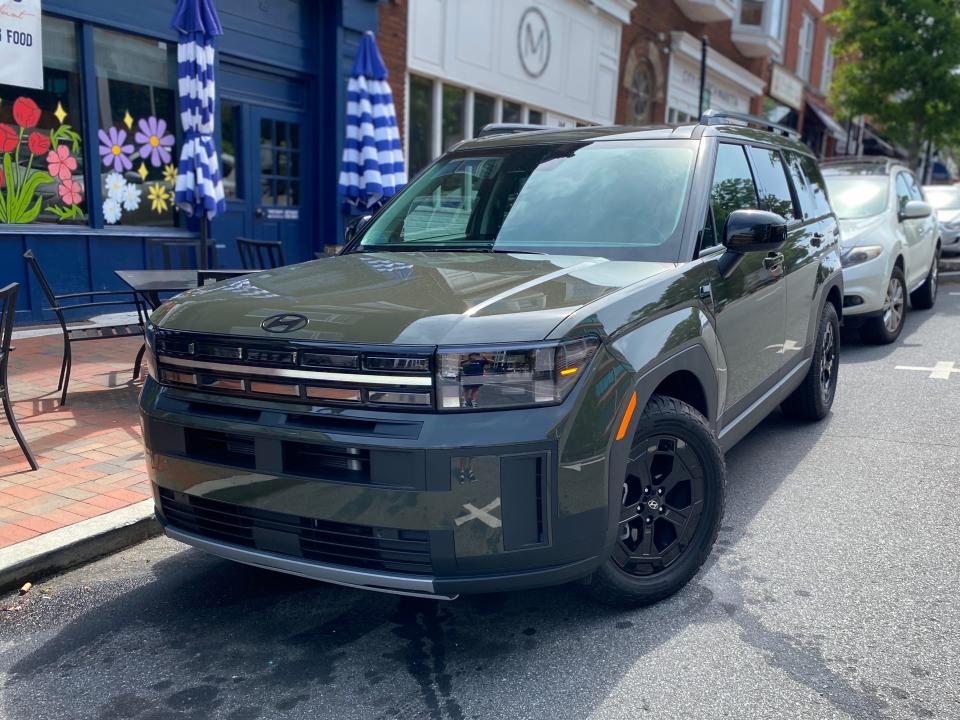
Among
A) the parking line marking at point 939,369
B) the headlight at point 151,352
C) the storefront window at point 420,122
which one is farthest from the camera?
the storefront window at point 420,122

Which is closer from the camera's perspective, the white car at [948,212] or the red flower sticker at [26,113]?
the red flower sticker at [26,113]

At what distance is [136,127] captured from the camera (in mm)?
9047

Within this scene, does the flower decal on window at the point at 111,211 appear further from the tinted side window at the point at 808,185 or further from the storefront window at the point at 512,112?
the storefront window at the point at 512,112

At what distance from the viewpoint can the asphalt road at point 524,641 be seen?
106 inches

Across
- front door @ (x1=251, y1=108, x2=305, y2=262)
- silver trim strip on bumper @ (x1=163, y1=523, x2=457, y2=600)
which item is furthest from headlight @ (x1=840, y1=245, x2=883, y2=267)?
silver trim strip on bumper @ (x1=163, y1=523, x2=457, y2=600)

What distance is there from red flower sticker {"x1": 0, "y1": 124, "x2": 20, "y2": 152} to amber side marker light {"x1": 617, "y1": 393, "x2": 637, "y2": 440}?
7239mm

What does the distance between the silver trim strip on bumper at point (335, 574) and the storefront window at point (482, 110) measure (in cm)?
1192

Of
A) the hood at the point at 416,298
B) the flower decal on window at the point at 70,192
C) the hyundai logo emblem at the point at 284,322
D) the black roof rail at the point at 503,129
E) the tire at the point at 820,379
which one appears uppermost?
the black roof rail at the point at 503,129

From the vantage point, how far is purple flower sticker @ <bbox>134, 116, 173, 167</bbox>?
9.11m

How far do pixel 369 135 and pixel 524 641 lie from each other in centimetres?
800

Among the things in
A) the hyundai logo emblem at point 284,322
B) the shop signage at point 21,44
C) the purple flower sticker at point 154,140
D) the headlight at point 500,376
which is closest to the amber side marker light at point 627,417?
the headlight at point 500,376

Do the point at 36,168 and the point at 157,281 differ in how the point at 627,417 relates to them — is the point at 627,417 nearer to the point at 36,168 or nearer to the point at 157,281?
the point at 157,281

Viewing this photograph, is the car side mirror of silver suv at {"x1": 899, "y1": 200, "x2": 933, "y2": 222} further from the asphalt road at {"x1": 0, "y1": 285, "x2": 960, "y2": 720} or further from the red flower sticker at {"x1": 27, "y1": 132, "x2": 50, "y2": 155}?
the red flower sticker at {"x1": 27, "y1": 132, "x2": 50, "y2": 155}

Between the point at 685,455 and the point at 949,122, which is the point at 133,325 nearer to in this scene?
the point at 685,455
